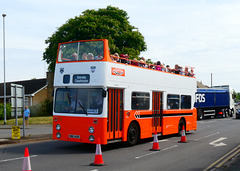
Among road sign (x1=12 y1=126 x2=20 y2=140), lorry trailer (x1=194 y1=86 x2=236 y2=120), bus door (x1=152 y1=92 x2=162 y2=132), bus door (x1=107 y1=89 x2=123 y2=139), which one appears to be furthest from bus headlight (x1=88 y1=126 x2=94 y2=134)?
lorry trailer (x1=194 y1=86 x2=236 y2=120)

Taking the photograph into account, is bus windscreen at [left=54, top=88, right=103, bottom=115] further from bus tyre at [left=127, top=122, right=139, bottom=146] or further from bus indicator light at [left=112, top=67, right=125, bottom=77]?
bus tyre at [left=127, top=122, right=139, bottom=146]

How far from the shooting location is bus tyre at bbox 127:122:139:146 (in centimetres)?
1302

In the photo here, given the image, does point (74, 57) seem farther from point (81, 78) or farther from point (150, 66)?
point (150, 66)

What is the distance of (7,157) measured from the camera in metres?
10.7

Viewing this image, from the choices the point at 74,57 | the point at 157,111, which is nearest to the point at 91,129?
the point at 74,57

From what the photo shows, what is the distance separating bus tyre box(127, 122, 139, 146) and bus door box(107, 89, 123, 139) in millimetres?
712

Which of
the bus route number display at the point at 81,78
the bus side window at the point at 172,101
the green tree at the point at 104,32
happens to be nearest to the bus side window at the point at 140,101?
the bus side window at the point at 172,101

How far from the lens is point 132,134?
13.2 m

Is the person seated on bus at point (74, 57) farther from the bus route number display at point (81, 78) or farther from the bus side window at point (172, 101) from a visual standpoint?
the bus side window at point (172, 101)

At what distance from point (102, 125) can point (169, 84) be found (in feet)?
19.7

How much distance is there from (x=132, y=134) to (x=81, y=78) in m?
3.24

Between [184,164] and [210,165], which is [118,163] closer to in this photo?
[184,164]

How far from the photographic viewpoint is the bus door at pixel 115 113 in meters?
11.8

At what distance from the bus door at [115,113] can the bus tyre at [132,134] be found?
2.34 feet
